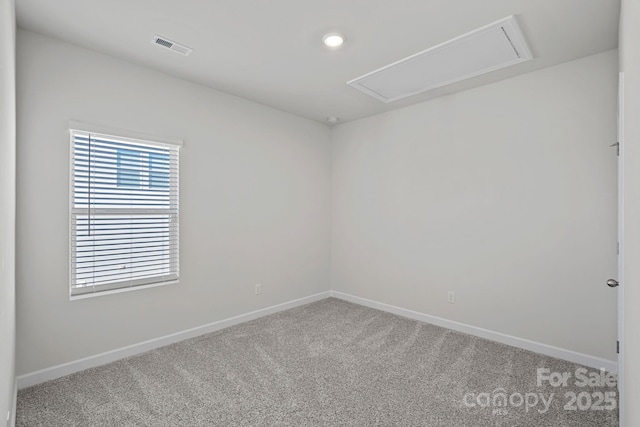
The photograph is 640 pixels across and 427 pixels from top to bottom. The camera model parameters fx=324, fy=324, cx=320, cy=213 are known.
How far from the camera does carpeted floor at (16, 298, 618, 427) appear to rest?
2.05 metres

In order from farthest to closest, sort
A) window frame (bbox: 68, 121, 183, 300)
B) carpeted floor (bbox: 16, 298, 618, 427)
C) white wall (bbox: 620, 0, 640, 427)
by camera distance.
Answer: window frame (bbox: 68, 121, 183, 300) → carpeted floor (bbox: 16, 298, 618, 427) → white wall (bbox: 620, 0, 640, 427)

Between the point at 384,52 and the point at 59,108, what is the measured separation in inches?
101

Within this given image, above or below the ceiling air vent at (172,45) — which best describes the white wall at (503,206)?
below

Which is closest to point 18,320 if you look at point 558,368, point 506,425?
point 506,425

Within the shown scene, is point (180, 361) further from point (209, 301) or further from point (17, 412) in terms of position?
point (17, 412)

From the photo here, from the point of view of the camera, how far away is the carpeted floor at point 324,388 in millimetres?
2051

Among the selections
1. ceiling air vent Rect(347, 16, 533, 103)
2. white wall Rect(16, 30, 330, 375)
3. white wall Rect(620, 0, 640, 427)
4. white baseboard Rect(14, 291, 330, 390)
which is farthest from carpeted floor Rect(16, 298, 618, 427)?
ceiling air vent Rect(347, 16, 533, 103)

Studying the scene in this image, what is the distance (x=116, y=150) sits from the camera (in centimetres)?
277

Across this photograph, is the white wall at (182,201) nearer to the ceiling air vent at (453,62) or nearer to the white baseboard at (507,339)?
the white baseboard at (507,339)

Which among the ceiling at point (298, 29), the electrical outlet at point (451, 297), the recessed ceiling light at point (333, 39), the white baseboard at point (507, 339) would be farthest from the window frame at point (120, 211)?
the electrical outlet at point (451, 297)

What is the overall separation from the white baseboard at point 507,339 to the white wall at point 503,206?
0.05m

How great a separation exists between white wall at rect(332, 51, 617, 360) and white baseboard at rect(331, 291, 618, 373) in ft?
0.16

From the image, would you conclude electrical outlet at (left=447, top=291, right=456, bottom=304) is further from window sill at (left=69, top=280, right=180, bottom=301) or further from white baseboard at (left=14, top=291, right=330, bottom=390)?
window sill at (left=69, top=280, right=180, bottom=301)

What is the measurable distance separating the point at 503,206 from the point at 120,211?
351cm
